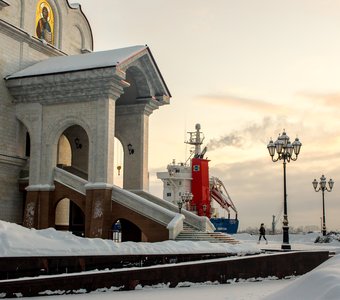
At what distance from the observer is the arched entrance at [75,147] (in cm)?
3116

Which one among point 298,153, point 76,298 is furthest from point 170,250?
point 298,153

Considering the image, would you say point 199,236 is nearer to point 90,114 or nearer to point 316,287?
point 90,114

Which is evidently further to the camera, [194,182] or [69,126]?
[194,182]

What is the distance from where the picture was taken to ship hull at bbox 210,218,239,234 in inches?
2473

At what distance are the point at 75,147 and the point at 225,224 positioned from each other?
3698 centimetres

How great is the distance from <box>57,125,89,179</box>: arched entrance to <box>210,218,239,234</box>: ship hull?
32.8m

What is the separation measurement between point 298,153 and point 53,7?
59.1 feet

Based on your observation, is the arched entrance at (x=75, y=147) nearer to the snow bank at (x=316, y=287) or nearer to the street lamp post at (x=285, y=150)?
the street lamp post at (x=285, y=150)

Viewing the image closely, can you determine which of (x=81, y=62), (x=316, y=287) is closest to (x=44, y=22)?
(x=81, y=62)

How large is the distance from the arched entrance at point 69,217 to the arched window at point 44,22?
9816 mm

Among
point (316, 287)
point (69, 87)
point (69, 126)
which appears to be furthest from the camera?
point (69, 126)

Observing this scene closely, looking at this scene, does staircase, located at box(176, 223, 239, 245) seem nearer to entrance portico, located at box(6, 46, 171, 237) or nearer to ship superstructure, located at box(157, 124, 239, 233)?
entrance portico, located at box(6, 46, 171, 237)

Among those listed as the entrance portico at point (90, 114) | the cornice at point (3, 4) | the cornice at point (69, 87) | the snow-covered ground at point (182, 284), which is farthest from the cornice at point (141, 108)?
the snow-covered ground at point (182, 284)

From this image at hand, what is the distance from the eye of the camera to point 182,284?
477 inches
